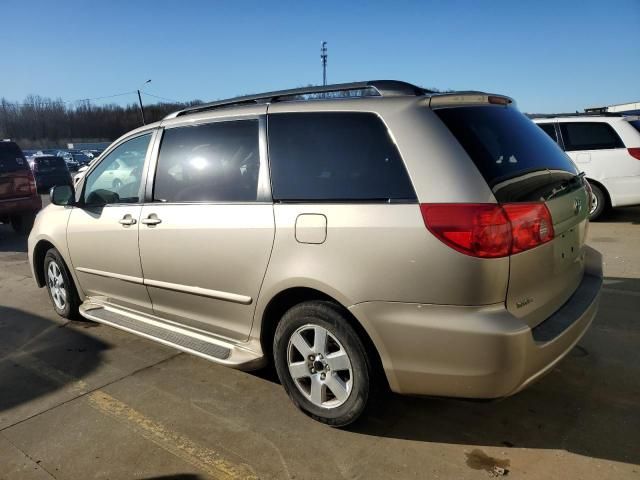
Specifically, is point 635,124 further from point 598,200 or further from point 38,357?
point 38,357

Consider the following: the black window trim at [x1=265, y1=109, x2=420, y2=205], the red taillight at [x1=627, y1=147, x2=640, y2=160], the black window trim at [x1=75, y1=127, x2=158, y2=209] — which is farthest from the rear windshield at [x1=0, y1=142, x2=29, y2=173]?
the red taillight at [x1=627, y1=147, x2=640, y2=160]

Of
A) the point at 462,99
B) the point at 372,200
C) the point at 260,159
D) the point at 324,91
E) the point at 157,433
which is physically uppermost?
the point at 324,91

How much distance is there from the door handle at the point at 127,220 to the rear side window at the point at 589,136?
24.8 feet

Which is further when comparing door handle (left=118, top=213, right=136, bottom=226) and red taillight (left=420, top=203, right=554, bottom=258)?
door handle (left=118, top=213, right=136, bottom=226)

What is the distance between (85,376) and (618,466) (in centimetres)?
342

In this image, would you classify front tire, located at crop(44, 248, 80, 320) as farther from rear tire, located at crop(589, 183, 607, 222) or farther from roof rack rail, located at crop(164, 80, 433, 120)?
rear tire, located at crop(589, 183, 607, 222)

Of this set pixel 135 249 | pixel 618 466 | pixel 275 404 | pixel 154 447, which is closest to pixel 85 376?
pixel 135 249

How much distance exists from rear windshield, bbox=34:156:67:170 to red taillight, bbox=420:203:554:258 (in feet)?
68.9

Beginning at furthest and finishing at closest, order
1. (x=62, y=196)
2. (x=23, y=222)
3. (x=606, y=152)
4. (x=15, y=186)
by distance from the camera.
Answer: (x=23, y=222)
(x=15, y=186)
(x=606, y=152)
(x=62, y=196)

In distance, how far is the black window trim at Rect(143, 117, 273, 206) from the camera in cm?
301

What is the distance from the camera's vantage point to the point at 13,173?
32.4 feet

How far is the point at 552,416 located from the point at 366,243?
60.2 inches

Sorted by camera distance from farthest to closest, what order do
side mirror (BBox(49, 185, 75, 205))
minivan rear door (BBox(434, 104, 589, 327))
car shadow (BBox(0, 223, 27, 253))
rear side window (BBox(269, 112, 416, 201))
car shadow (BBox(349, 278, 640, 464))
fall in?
1. car shadow (BBox(0, 223, 27, 253))
2. side mirror (BBox(49, 185, 75, 205))
3. car shadow (BBox(349, 278, 640, 464))
4. rear side window (BBox(269, 112, 416, 201))
5. minivan rear door (BBox(434, 104, 589, 327))

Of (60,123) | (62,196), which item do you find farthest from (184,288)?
(60,123)
